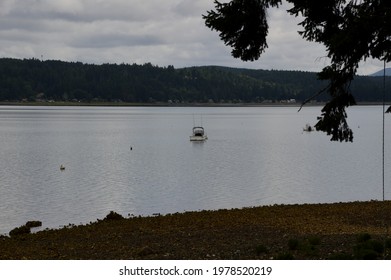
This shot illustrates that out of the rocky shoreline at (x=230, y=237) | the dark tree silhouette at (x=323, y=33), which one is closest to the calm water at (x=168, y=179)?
the rocky shoreline at (x=230, y=237)

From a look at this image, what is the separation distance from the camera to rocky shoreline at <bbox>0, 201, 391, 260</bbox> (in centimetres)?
1352

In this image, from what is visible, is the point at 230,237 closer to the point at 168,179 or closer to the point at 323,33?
the point at 323,33

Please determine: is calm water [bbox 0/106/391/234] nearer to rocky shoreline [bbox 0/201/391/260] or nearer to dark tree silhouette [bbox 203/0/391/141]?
rocky shoreline [bbox 0/201/391/260]

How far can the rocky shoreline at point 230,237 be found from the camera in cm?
1352

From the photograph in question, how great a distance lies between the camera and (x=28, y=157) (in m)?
64.1

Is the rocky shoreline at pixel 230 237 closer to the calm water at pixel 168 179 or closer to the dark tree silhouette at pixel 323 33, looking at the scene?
the dark tree silhouette at pixel 323 33

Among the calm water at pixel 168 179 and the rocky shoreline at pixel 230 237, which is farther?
the calm water at pixel 168 179

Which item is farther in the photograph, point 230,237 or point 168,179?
point 168,179

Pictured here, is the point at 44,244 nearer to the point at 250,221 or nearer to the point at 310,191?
the point at 250,221

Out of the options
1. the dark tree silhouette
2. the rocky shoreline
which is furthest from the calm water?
the dark tree silhouette

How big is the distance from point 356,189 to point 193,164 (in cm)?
1943

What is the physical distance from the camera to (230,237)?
16031mm

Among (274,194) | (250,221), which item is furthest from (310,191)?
(250,221)

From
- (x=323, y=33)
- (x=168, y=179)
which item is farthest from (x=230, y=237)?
(x=168, y=179)
